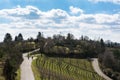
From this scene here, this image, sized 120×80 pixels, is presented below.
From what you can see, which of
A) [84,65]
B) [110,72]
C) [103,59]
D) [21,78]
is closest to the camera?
[21,78]

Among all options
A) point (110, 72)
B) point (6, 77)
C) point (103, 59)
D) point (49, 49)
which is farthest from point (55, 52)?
point (6, 77)

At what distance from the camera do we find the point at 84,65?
160m

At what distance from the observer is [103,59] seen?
171 metres

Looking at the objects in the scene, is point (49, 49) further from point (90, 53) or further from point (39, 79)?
point (39, 79)

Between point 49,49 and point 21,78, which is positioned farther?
point 49,49

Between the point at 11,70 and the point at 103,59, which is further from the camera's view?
the point at 103,59

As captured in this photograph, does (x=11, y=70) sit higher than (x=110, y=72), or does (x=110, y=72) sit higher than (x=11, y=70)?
(x=11, y=70)

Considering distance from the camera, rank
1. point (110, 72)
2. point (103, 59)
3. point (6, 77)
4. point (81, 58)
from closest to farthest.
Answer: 1. point (6, 77)
2. point (110, 72)
3. point (103, 59)
4. point (81, 58)

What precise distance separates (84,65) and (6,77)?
333ft

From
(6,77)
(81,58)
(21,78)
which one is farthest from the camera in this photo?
(81,58)

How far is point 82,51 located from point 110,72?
4623 cm

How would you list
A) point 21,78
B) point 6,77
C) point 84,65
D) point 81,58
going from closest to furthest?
point 6,77
point 21,78
point 84,65
point 81,58

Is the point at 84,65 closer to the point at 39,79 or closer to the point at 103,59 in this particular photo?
the point at 103,59

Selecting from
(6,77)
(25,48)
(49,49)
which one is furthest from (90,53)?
(6,77)
